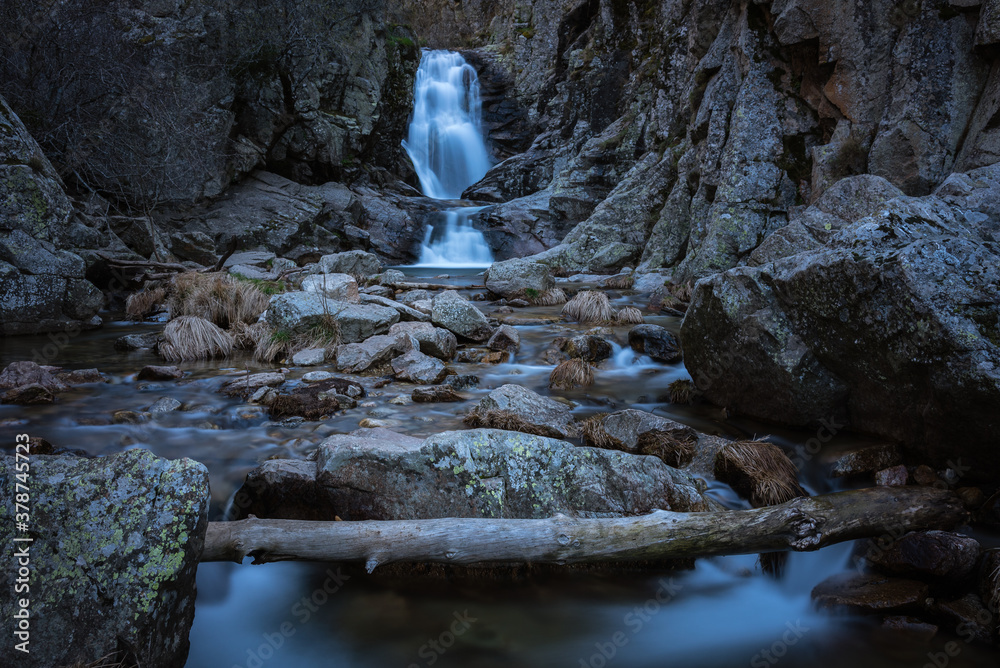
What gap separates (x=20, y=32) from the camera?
1202 centimetres

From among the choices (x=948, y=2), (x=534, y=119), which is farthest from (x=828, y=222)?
(x=534, y=119)

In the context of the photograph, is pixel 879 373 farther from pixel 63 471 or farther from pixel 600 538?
pixel 63 471

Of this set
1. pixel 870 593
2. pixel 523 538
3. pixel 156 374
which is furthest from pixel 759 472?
pixel 156 374

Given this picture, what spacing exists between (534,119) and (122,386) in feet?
94.7

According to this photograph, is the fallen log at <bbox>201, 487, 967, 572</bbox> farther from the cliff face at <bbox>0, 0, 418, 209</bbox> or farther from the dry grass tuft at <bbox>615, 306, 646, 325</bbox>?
the cliff face at <bbox>0, 0, 418, 209</bbox>

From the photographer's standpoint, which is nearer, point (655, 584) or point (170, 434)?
point (655, 584)

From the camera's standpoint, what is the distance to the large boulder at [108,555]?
2.35 metres

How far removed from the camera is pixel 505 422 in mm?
5137

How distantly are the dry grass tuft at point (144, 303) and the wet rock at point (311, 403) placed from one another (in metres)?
6.73

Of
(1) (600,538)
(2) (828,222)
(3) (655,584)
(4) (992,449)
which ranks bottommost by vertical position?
(3) (655,584)
